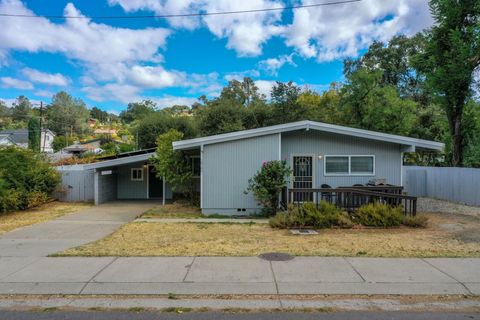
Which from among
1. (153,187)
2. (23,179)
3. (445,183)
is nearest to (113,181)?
(153,187)

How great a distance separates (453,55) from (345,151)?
9744mm

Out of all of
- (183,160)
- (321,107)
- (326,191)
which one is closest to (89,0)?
(183,160)

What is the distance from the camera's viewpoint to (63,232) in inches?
373

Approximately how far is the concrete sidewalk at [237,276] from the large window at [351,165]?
671 centimetres

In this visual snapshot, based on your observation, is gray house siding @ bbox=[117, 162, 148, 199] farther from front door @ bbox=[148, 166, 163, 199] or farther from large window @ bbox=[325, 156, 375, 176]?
large window @ bbox=[325, 156, 375, 176]

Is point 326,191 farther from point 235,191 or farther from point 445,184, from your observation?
point 445,184

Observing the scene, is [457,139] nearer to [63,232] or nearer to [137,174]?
[137,174]

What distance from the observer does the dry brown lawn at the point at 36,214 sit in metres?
11.0

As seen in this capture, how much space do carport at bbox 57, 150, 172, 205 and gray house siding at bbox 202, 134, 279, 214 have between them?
4.22 meters

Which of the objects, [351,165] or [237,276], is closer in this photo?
[237,276]

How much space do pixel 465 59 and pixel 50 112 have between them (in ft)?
268

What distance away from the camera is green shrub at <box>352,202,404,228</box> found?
9.72m

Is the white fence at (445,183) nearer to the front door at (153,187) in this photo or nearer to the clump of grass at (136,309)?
the front door at (153,187)

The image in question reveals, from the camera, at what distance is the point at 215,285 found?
5113 mm
